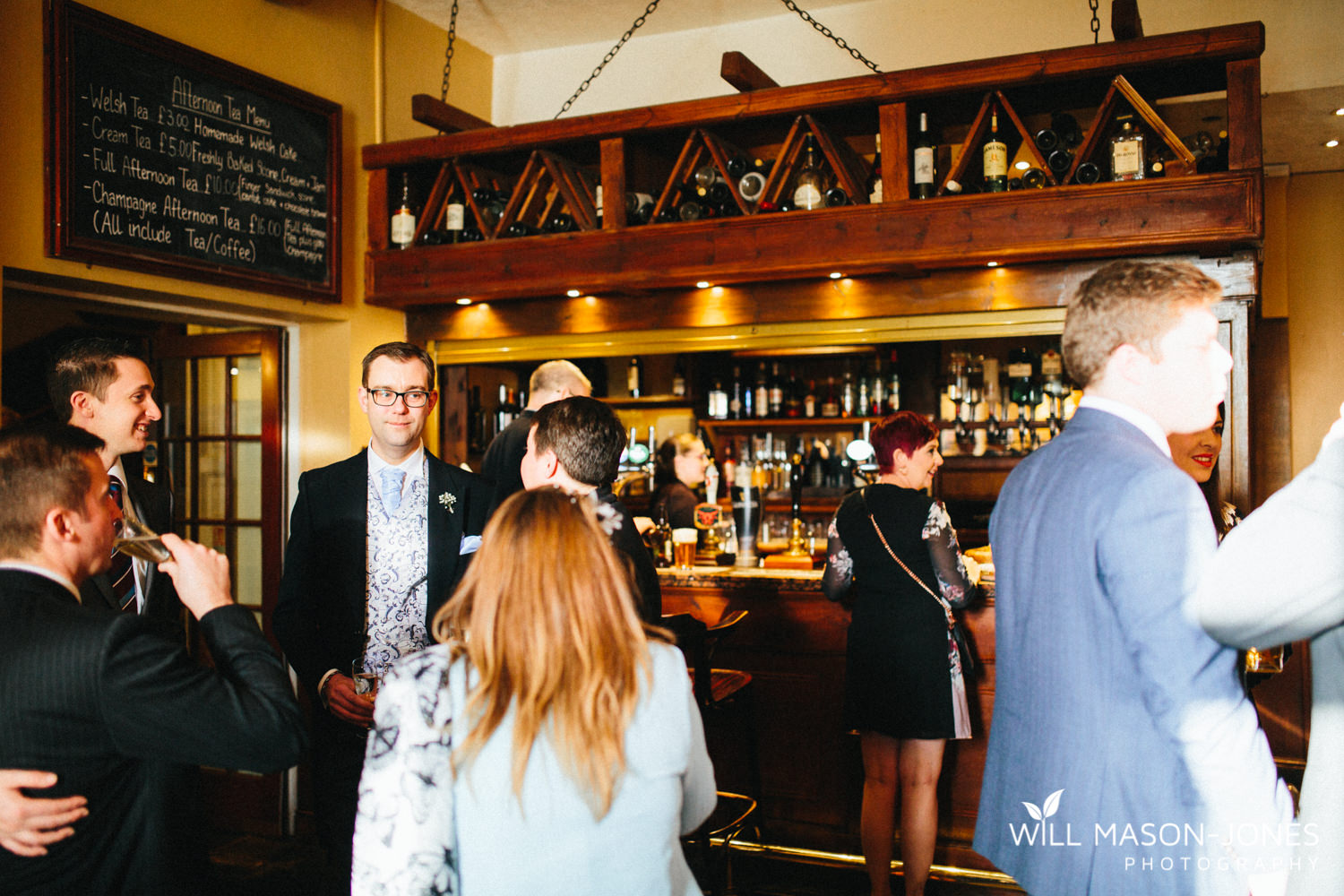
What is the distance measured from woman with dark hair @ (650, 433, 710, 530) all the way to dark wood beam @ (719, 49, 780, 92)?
6.89 ft

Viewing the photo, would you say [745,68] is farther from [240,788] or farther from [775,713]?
[240,788]

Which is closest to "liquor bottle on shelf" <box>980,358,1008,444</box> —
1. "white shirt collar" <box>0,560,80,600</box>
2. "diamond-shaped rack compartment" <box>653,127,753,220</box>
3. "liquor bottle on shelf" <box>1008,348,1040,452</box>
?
"liquor bottle on shelf" <box>1008,348,1040,452</box>

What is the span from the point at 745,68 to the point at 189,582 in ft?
10.2

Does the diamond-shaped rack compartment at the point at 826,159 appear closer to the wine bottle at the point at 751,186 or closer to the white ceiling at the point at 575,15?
the wine bottle at the point at 751,186

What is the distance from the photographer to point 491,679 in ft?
Answer: 3.90

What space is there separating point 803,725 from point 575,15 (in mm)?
3840

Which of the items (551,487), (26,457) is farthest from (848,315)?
(26,457)

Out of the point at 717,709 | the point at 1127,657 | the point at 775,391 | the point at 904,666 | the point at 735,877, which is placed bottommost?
the point at 735,877

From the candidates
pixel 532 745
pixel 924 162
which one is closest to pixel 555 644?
pixel 532 745

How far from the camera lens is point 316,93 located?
4266 millimetres

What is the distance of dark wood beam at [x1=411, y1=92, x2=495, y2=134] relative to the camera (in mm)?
4266

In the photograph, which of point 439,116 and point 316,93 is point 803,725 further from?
point 316,93

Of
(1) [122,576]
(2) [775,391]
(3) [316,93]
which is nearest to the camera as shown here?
(1) [122,576]

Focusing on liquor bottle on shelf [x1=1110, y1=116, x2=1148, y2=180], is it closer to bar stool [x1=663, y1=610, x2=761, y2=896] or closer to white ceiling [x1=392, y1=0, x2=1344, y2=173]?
white ceiling [x1=392, y1=0, x2=1344, y2=173]
